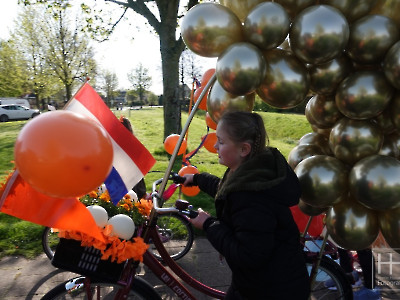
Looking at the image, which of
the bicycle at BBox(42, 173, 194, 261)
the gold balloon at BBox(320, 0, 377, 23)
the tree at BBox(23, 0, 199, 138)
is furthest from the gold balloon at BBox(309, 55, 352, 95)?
the tree at BBox(23, 0, 199, 138)

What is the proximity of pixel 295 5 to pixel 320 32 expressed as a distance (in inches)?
11.2

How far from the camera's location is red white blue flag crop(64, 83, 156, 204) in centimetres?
207

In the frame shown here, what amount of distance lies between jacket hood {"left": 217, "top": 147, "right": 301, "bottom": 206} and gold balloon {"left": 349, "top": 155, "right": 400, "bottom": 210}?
1.20 ft

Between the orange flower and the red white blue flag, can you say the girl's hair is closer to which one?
the red white blue flag

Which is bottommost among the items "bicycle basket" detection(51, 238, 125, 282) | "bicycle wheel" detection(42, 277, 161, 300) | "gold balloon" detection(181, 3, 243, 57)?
"bicycle wheel" detection(42, 277, 161, 300)

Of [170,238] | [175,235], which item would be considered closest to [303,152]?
[170,238]

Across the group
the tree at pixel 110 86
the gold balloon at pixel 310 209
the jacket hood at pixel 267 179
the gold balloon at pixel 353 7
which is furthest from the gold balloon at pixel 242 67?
the tree at pixel 110 86

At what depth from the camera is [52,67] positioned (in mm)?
23078

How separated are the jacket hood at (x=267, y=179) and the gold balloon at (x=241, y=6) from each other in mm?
824

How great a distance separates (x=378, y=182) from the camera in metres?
1.69

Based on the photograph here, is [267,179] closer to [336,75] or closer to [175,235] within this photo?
[336,75]

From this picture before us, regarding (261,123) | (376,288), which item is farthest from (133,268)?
(376,288)

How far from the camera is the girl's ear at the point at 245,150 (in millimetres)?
1734

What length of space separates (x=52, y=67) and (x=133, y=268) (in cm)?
2415
